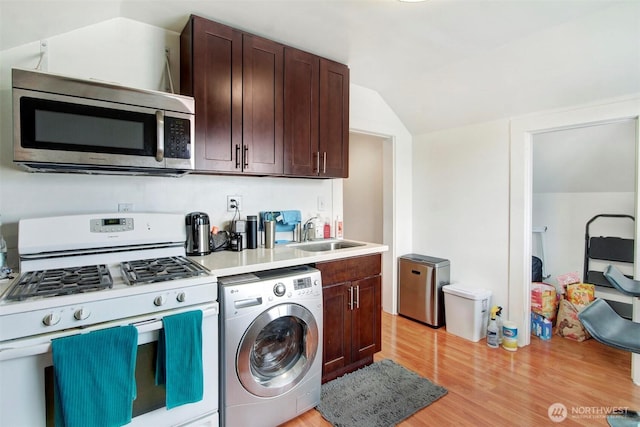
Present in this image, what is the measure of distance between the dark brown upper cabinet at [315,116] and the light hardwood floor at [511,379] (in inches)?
64.9

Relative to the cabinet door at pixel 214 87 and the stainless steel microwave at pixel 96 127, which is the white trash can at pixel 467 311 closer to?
the cabinet door at pixel 214 87

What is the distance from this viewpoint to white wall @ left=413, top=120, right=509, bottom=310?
2.89 m

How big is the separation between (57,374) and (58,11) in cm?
169

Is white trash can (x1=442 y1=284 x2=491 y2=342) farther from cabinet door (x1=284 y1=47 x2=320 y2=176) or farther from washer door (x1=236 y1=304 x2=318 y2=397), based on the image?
cabinet door (x1=284 y1=47 x2=320 y2=176)

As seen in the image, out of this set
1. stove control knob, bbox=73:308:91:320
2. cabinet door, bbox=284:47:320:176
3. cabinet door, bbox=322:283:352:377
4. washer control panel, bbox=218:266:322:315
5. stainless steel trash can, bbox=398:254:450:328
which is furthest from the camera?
stainless steel trash can, bbox=398:254:450:328

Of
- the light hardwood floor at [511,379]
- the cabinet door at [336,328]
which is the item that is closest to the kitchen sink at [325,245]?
the cabinet door at [336,328]

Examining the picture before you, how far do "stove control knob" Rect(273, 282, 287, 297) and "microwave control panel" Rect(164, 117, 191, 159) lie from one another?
2.91 feet

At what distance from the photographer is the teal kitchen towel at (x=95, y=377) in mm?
1112

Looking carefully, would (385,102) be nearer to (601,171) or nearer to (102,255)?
(601,171)

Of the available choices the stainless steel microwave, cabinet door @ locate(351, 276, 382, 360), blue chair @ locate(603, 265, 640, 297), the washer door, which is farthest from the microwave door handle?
blue chair @ locate(603, 265, 640, 297)

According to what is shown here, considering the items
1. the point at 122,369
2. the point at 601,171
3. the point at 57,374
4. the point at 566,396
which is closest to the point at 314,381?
the point at 122,369

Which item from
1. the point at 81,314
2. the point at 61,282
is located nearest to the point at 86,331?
the point at 81,314

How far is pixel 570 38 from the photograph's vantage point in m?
2.02

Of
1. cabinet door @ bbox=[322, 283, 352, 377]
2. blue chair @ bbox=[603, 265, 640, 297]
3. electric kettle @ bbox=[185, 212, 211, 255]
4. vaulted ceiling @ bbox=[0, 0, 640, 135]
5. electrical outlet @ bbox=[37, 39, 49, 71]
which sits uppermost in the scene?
vaulted ceiling @ bbox=[0, 0, 640, 135]
